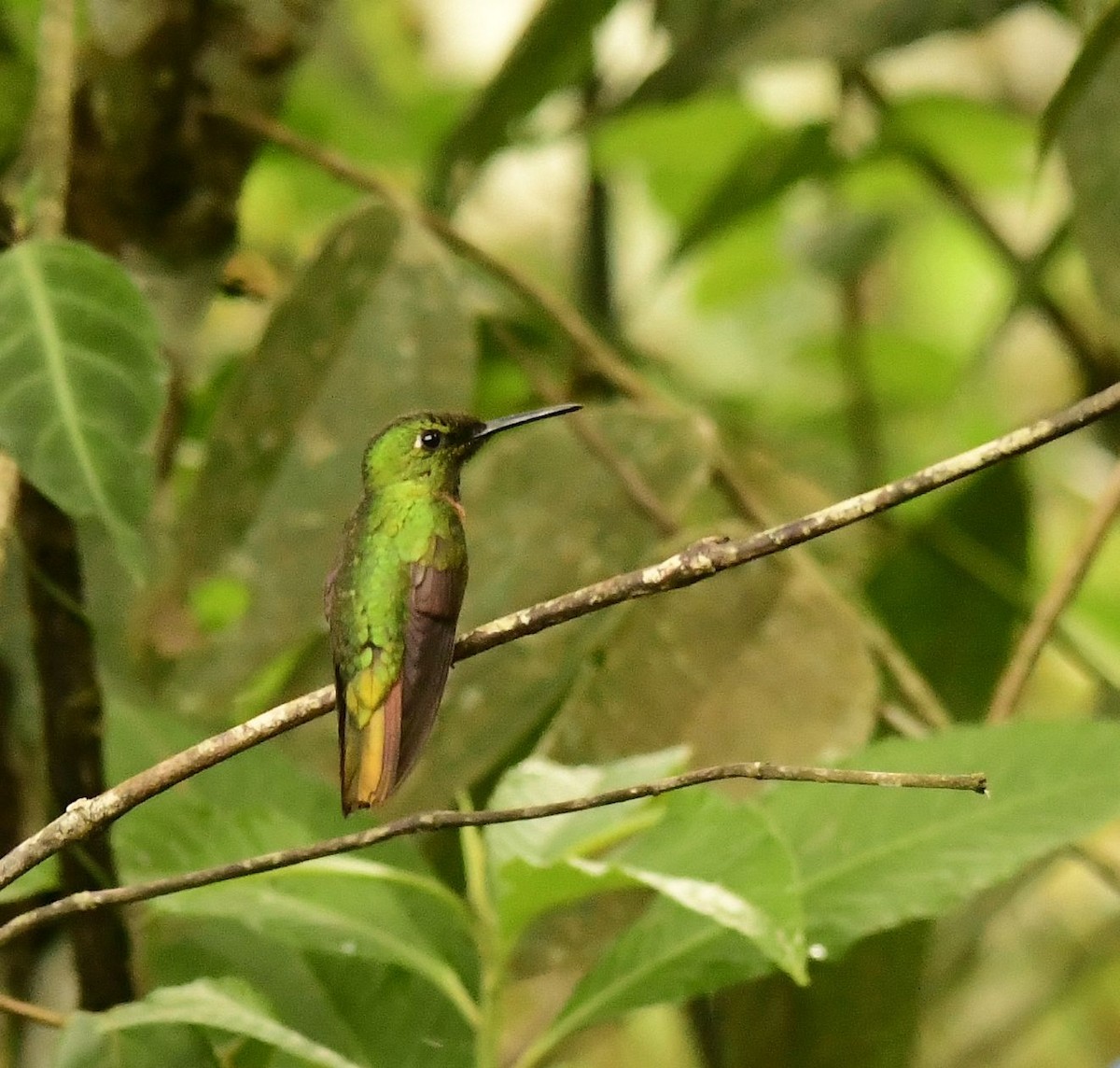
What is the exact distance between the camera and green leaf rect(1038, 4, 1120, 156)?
0.99m

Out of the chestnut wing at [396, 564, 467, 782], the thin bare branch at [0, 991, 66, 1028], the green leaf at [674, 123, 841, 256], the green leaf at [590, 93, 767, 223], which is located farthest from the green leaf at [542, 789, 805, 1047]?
the green leaf at [590, 93, 767, 223]

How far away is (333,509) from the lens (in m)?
1.27

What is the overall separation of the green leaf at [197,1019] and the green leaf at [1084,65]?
2.28ft

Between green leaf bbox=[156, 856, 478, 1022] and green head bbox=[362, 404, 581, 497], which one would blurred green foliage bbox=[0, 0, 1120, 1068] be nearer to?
green leaf bbox=[156, 856, 478, 1022]

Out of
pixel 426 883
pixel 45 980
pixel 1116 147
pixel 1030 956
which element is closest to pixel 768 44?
pixel 1116 147

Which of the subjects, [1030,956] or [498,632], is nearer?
[498,632]

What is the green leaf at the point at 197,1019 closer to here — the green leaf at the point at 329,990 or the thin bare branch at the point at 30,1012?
the thin bare branch at the point at 30,1012

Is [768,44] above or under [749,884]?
above

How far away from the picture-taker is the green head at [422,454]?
0.93m

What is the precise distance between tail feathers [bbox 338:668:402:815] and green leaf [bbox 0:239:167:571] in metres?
0.18

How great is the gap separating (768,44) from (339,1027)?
863 millimetres

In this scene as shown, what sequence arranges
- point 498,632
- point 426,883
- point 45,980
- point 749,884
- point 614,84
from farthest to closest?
point 614,84 < point 45,980 < point 426,883 < point 749,884 < point 498,632

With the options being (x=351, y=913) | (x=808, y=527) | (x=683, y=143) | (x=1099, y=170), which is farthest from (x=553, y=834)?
(x=683, y=143)

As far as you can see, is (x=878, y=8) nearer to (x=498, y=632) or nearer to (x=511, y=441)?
(x=511, y=441)
